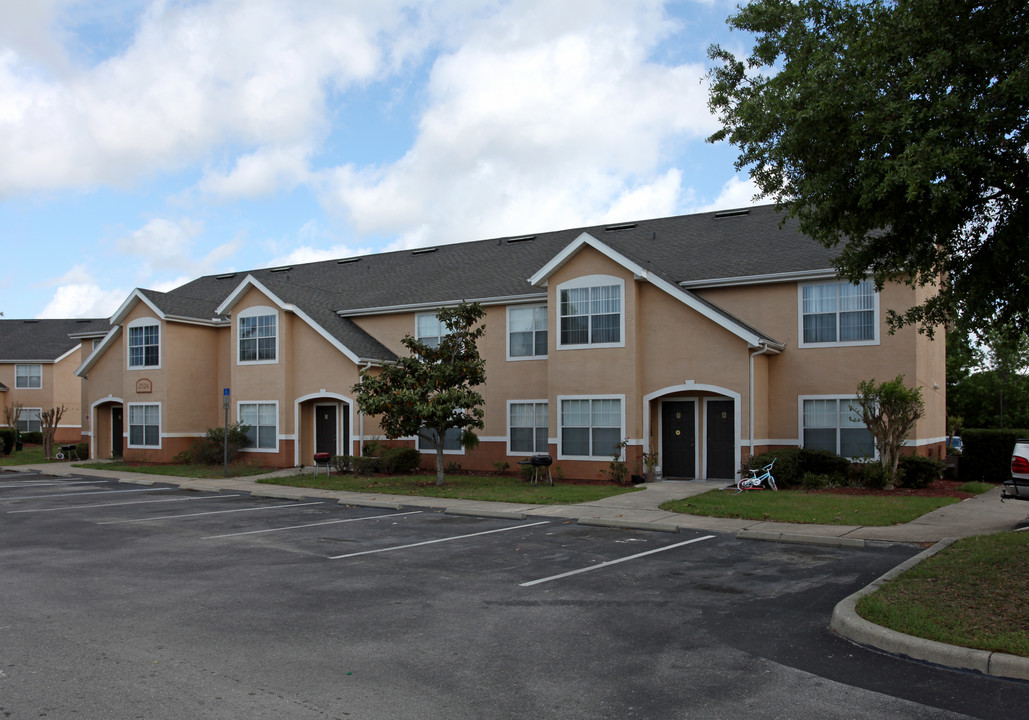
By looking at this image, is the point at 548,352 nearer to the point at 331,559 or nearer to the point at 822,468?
the point at 822,468

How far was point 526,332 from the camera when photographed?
24922mm

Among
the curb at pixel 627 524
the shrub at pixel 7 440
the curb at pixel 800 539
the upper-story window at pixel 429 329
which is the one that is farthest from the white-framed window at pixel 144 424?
the curb at pixel 800 539

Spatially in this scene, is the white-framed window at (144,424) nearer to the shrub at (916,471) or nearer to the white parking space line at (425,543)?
the white parking space line at (425,543)

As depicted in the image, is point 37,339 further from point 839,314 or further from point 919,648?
point 919,648

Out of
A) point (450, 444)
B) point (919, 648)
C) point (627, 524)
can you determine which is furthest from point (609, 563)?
point (450, 444)

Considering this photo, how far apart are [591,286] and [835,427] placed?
7.50 m

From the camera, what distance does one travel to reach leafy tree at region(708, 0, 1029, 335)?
884 centimetres

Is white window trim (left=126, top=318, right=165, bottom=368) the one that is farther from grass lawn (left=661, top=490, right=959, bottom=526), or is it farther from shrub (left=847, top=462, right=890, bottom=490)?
shrub (left=847, top=462, right=890, bottom=490)

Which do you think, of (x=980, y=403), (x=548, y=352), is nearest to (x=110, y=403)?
(x=548, y=352)

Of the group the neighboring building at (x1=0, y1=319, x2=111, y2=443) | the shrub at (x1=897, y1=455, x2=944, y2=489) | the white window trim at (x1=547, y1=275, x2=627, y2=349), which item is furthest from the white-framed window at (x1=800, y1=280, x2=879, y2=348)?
the neighboring building at (x1=0, y1=319, x2=111, y2=443)

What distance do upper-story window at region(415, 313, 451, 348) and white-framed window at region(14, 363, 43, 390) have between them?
32690 millimetres

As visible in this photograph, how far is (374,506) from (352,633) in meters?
10.5

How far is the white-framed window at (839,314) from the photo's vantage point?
20672 millimetres

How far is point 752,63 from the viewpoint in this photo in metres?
14.1
